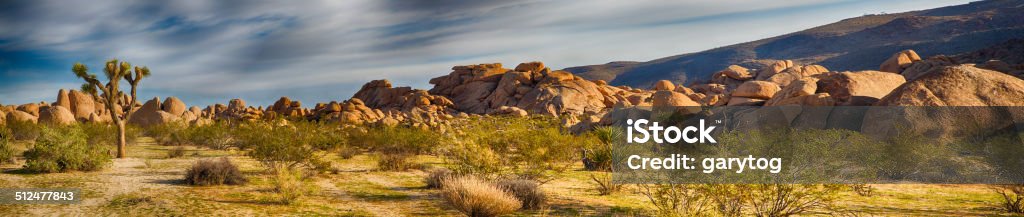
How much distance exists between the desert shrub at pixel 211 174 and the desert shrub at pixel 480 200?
750cm

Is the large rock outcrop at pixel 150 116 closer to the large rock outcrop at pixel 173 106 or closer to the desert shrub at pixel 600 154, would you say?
the large rock outcrop at pixel 173 106

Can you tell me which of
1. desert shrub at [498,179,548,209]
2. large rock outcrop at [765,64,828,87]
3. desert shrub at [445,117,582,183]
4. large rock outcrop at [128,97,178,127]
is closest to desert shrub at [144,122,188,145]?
large rock outcrop at [128,97,178,127]

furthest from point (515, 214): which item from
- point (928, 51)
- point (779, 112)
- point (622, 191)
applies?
point (928, 51)

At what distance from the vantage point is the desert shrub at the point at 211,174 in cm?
1777

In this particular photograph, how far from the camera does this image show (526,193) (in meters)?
15.5

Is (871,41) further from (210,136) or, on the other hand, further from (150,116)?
(210,136)

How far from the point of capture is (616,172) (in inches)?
786

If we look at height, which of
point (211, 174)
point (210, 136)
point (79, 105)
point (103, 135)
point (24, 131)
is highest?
point (79, 105)

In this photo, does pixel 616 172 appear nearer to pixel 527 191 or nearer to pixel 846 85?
pixel 527 191

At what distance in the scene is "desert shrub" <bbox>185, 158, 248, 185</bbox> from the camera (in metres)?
17.8

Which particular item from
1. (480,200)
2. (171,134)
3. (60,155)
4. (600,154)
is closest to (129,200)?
(60,155)

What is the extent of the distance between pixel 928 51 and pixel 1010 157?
443 ft

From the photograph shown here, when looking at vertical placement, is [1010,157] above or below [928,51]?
below

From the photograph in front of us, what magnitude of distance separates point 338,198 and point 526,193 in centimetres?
502
